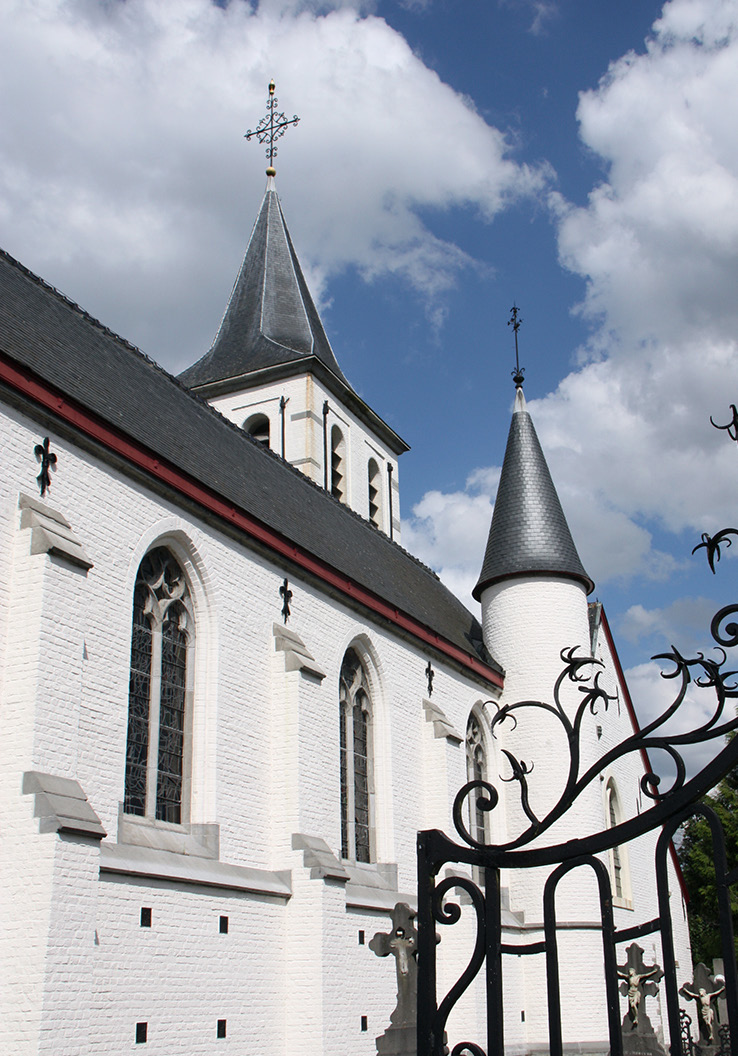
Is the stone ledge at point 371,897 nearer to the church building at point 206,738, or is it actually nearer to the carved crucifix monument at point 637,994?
the church building at point 206,738

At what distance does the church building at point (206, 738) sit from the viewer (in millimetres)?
8609

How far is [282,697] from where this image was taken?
12.7 m

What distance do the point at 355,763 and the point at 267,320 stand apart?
1536cm

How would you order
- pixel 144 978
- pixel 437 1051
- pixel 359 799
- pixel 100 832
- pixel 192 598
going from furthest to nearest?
pixel 359 799 → pixel 192 598 → pixel 144 978 → pixel 100 832 → pixel 437 1051

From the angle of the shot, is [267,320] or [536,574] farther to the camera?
[267,320]

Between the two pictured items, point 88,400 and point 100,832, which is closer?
point 100,832

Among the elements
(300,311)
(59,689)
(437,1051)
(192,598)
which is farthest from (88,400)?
(300,311)

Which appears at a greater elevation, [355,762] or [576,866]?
[355,762]

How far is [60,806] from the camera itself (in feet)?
27.0

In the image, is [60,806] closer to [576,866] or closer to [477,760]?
[576,866]

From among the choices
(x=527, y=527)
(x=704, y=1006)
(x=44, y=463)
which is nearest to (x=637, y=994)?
(x=704, y=1006)

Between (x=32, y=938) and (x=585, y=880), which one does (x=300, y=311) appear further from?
(x=32, y=938)

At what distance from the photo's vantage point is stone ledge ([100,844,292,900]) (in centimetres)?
945

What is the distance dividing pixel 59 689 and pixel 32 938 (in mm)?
1972
